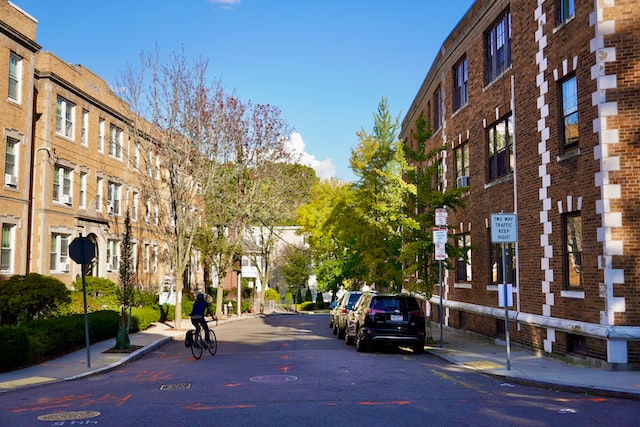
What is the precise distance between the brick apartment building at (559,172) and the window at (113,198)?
20.9m

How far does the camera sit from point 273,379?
1224cm

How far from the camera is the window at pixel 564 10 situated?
15109mm

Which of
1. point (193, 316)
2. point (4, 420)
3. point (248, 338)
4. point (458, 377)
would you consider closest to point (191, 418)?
point (4, 420)

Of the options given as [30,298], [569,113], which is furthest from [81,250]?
[569,113]

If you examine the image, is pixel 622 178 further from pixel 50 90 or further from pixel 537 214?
pixel 50 90

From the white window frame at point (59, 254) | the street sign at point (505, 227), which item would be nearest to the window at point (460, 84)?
the street sign at point (505, 227)

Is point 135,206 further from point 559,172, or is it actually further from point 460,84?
point 559,172

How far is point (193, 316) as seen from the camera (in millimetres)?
17234

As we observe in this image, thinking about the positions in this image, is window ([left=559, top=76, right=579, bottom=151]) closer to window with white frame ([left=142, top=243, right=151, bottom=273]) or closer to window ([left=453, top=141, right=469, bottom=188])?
window ([left=453, top=141, right=469, bottom=188])

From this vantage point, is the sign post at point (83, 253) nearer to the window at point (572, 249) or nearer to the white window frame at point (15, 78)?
the window at point (572, 249)

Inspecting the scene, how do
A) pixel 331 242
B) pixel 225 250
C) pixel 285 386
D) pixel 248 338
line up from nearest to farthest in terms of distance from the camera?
pixel 285 386 → pixel 248 338 → pixel 225 250 → pixel 331 242

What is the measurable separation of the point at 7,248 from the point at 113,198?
10.3 metres

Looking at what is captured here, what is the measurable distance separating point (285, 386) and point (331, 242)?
35.1 metres

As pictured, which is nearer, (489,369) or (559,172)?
(489,369)
